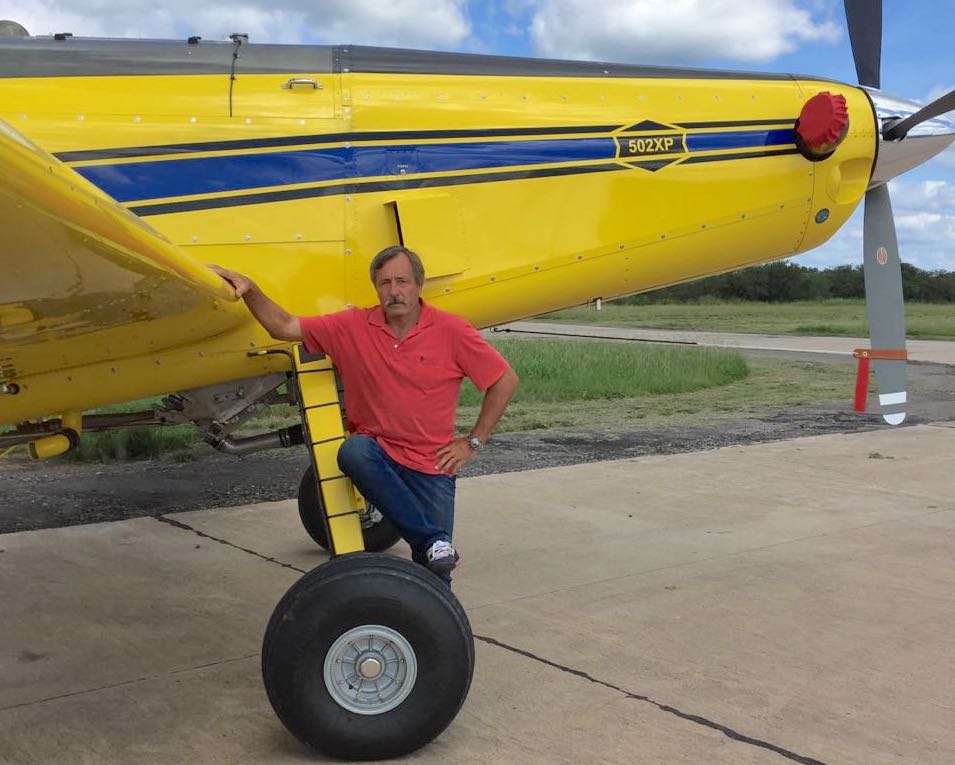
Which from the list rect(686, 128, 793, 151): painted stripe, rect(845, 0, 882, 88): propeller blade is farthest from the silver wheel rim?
rect(845, 0, 882, 88): propeller blade

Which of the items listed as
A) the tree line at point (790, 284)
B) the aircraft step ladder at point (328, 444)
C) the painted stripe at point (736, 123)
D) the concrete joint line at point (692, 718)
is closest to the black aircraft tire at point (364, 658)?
the aircraft step ladder at point (328, 444)

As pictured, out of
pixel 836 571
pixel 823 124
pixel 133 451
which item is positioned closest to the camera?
pixel 823 124

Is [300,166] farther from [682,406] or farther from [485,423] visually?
[682,406]

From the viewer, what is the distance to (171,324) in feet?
10.8

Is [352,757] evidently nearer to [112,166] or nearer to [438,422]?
[438,422]

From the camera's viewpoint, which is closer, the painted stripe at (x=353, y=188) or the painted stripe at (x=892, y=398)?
the painted stripe at (x=353, y=188)

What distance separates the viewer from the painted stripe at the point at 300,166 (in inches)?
131

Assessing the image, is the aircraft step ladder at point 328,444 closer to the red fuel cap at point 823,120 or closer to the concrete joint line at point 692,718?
the concrete joint line at point 692,718

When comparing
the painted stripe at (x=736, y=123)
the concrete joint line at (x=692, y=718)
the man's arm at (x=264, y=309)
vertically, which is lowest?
the concrete joint line at (x=692, y=718)

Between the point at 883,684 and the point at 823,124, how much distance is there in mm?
2299

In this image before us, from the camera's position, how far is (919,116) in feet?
14.2

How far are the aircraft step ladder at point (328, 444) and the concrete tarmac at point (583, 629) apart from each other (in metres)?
0.66

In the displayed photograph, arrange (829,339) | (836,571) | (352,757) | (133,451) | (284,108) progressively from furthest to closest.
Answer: (829,339) < (133,451) < (836,571) < (284,108) < (352,757)

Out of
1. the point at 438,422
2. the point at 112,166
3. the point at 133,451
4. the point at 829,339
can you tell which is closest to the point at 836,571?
the point at 438,422
